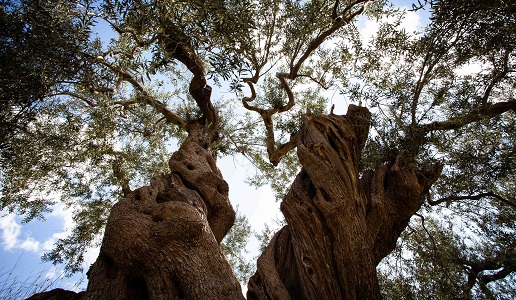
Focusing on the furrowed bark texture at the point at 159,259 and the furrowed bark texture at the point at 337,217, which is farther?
the furrowed bark texture at the point at 337,217

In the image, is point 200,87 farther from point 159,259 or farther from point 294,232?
point 159,259

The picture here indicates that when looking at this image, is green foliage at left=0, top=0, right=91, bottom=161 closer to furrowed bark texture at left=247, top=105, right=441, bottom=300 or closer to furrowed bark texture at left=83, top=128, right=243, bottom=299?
furrowed bark texture at left=83, top=128, right=243, bottom=299

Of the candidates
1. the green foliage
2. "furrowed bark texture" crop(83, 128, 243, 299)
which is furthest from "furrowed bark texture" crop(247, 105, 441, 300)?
the green foliage

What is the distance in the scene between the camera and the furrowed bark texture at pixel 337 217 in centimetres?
377

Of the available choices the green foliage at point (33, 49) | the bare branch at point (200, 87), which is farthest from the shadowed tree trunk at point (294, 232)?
the bare branch at point (200, 87)

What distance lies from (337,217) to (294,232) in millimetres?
629

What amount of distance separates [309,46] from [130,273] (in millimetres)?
6380

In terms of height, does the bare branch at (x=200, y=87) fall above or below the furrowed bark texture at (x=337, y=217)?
above

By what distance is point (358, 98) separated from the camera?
5.40m

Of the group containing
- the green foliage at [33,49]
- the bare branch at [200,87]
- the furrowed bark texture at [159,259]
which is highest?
the bare branch at [200,87]

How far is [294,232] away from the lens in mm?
4215

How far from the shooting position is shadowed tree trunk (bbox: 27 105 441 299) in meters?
3.56

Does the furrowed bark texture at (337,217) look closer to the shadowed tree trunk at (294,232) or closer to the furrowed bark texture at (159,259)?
the shadowed tree trunk at (294,232)

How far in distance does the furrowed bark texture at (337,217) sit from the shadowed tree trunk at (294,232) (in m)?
0.01
